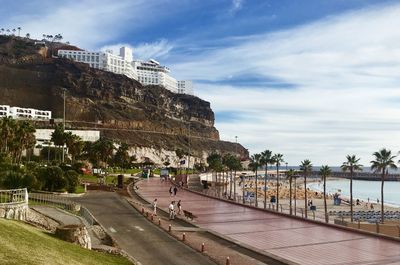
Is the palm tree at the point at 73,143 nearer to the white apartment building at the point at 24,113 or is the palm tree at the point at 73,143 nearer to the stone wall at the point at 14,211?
Answer: the stone wall at the point at 14,211

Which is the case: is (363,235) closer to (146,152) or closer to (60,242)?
(60,242)

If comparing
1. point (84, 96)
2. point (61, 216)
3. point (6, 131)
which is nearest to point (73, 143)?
point (6, 131)

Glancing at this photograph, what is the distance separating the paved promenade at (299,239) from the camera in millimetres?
21406

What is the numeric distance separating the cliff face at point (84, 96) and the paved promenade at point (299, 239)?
123 metres

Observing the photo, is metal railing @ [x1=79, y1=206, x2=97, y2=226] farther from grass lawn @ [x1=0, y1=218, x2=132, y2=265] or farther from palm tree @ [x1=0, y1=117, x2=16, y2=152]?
palm tree @ [x1=0, y1=117, x2=16, y2=152]

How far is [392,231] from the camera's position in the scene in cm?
3444

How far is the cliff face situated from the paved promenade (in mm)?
122712

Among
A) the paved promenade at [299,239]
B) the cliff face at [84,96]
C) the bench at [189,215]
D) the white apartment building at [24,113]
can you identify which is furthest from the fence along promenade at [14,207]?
the cliff face at [84,96]

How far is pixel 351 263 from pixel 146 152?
14447cm

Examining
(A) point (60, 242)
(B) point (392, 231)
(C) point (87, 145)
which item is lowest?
(B) point (392, 231)

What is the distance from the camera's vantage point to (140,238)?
25.3 m

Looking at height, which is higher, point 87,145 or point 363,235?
point 87,145

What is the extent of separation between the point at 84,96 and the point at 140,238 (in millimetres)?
151267

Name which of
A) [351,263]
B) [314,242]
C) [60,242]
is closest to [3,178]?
[60,242]
